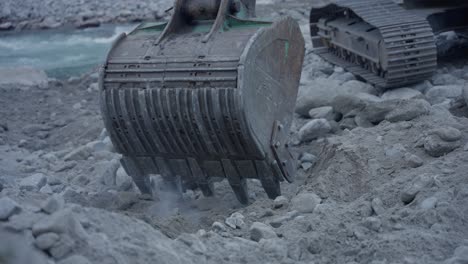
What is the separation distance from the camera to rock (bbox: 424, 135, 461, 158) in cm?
429

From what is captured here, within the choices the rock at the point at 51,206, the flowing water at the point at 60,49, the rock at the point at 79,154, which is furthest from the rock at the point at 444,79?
the flowing water at the point at 60,49

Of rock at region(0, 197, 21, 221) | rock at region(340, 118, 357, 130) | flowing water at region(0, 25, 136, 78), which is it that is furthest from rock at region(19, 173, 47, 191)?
flowing water at region(0, 25, 136, 78)

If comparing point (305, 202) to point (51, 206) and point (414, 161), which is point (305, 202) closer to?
point (414, 161)

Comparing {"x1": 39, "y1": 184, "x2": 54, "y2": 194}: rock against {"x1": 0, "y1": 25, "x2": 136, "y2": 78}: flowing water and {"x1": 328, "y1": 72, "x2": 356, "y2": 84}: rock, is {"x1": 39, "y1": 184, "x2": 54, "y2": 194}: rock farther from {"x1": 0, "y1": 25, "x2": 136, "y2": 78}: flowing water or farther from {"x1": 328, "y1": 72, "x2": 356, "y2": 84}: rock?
{"x1": 0, "y1": 25, "x2": 136, "y2": 78}: flowing water

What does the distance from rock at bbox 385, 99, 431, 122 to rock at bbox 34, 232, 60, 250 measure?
3.18 meters

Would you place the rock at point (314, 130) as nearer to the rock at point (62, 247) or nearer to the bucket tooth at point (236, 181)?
the bucket tooth at point (236, 181)

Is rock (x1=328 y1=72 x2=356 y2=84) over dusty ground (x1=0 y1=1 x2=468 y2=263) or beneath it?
beneath

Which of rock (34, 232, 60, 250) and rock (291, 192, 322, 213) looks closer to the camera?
rock (34, 232, 60, 250)

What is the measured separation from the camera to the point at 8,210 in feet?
9.78

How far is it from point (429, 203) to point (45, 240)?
1.99 metres

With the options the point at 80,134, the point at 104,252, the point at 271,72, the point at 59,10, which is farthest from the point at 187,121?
the point at 59,10

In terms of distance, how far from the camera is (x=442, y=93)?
5.88 m

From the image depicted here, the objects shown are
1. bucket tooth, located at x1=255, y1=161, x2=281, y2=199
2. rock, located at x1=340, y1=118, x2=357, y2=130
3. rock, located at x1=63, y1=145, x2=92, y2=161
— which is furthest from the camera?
rock, located at x1=63, y1=145, x2=92, y2=161

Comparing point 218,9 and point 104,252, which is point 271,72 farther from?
point 104,252
